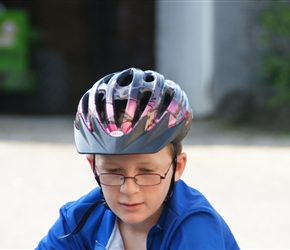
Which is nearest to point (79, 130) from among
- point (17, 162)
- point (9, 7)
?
point (17, 162)

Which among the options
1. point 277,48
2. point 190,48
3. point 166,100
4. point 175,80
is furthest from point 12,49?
point 166,100

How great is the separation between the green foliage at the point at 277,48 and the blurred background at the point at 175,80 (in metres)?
0.02

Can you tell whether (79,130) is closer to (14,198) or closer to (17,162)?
(14,198)

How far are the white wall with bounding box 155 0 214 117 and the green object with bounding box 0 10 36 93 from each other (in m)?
2.11

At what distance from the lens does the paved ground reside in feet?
18.6

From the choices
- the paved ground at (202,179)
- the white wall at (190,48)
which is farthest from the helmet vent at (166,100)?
the white wall at (190,48)

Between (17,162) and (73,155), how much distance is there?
0.64 m

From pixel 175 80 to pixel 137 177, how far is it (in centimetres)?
958

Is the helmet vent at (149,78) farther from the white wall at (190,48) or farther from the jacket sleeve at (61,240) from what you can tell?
the white wall at (190,48)

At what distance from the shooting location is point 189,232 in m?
2.85

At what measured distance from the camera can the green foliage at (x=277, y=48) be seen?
10.3 meters

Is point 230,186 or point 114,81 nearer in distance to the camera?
point 114,81

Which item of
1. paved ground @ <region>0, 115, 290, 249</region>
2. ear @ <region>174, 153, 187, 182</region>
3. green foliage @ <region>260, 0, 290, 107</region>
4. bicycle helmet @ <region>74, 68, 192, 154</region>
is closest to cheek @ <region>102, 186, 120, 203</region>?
bicycle helmet @ <region>74, 68, 192, 154</region>

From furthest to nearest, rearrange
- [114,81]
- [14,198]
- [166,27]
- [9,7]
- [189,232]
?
1. [9,7]
2. [166,27]
3. [14,198]
4. [114,81]
5. [189,232]
